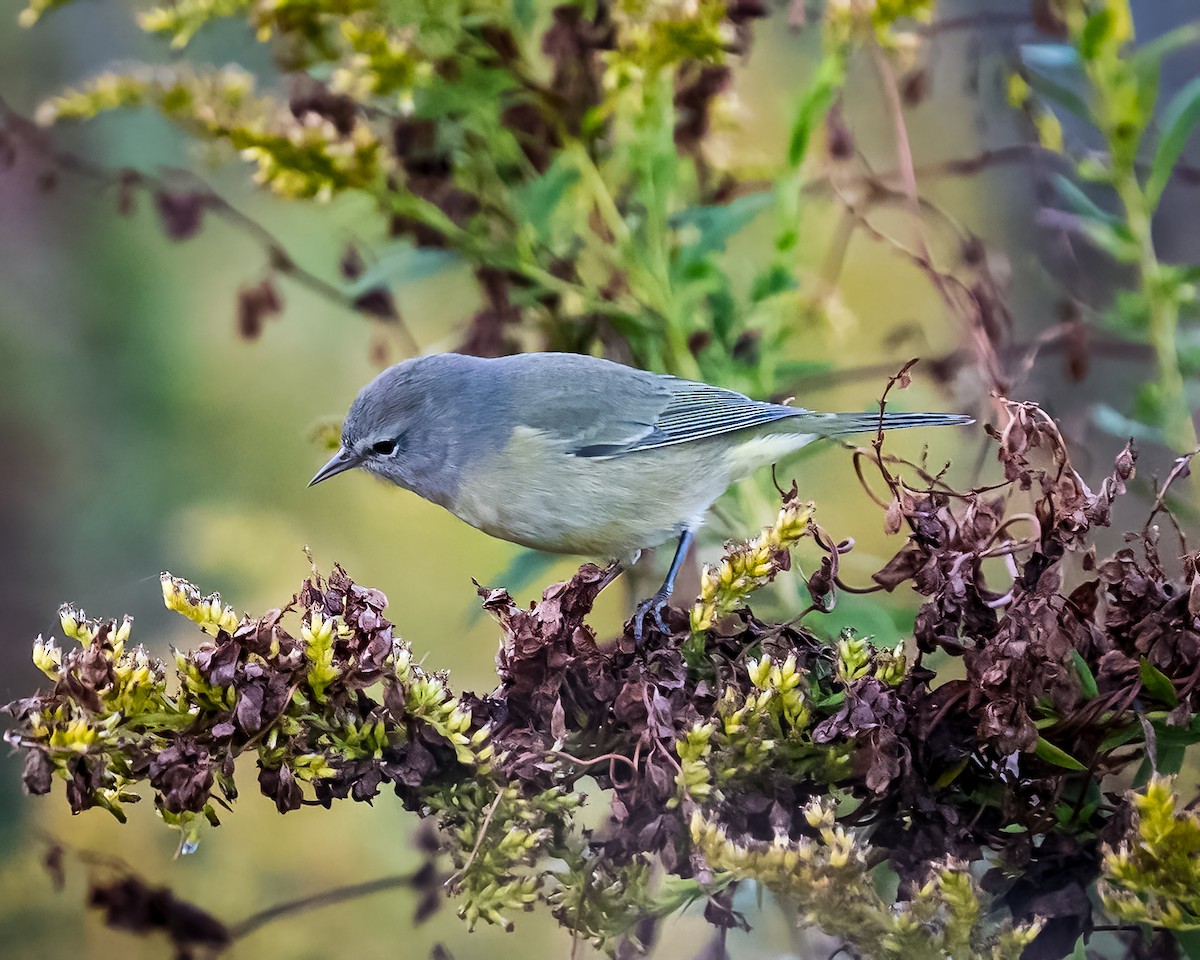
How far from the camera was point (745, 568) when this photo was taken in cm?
102

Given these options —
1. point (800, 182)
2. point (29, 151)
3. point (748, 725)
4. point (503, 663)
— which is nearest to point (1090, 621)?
point (748, 725)

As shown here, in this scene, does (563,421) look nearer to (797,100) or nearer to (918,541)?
(797,100)

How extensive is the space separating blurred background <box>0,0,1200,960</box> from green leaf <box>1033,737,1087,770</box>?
1293 millimetres

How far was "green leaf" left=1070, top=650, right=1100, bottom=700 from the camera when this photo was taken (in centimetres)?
90

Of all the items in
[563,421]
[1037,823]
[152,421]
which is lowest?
[152,421]

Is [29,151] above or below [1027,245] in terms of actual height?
above

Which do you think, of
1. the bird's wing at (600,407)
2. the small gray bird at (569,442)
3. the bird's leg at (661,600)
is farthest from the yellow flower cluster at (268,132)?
the bird's leg at (661,600)

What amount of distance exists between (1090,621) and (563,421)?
115 cm

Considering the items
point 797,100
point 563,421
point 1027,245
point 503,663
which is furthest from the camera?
point 1027,245

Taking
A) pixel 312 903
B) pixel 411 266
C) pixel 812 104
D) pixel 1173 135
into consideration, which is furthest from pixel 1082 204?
pixel 312 903

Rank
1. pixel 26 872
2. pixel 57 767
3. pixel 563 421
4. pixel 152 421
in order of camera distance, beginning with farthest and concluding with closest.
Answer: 1. pixel 152 421
2. pixel 26 872
3. pixel 563 421
4. pixel 57 767

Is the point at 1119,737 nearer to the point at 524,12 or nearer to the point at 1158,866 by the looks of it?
the point at 1158,866

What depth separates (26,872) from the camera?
7.21 ft

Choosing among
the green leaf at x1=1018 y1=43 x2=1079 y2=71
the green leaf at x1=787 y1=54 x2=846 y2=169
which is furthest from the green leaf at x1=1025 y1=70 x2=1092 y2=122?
the green leaf at x1=787 y1=54 x2=846 y2=169
